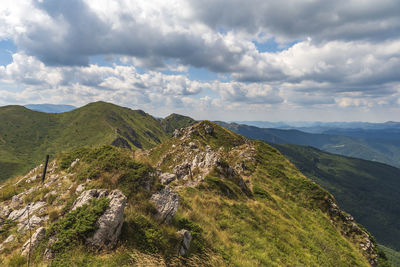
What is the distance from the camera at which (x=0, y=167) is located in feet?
560

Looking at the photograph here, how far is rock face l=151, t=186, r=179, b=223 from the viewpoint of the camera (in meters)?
12.2

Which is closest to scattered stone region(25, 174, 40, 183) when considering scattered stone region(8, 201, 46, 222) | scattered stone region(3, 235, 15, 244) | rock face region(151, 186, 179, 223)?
scattered stone region(8, 201, 46, 222)

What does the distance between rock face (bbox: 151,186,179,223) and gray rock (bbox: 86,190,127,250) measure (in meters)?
3.16

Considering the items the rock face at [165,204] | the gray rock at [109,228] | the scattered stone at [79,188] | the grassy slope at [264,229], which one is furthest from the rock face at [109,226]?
the grassy slope at [264,229]

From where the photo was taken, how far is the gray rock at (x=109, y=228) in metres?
8.56

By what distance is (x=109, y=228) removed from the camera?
8898 mm

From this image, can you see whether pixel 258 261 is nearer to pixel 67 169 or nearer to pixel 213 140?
pixel 67 169

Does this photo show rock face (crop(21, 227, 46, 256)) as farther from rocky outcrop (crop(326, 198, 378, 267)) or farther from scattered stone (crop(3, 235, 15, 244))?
rocky outcrop (crop(326, 198, 378, 267))

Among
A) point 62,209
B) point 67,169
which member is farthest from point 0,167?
point 62,209

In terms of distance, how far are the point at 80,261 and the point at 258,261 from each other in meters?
11.9

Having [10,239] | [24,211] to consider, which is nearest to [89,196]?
[10,239]

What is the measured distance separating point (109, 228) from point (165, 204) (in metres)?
4.44

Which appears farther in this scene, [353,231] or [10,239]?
[353,231]

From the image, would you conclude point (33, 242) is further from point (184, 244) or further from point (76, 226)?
point (184, 244)
